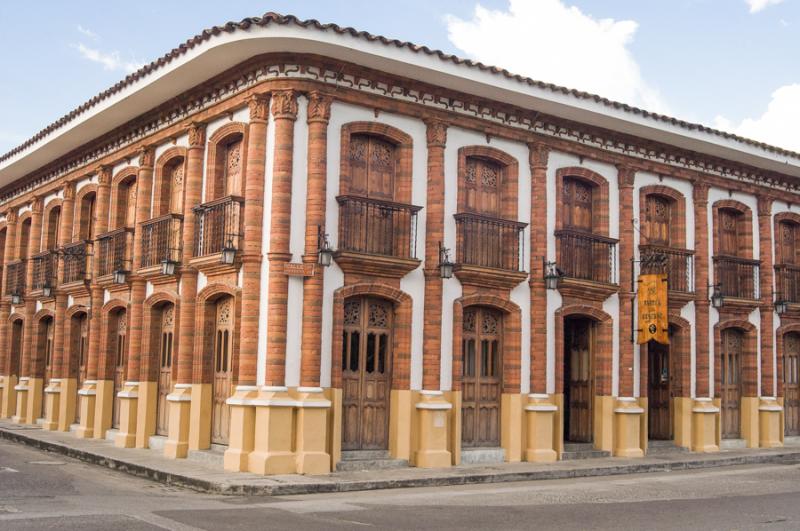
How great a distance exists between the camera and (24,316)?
86.4ft

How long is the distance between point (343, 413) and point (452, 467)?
2.33 meters

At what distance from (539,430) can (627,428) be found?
2593 millimetres

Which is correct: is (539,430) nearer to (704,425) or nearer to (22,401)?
(704,425)

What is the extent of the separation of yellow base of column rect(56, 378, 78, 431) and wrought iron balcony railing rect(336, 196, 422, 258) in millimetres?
10635

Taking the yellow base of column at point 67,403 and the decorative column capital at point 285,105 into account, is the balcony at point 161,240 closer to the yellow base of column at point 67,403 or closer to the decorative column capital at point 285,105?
the decorative column capital at point 285,105

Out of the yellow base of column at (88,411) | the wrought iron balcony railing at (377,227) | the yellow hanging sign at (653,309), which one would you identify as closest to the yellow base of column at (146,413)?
the yellow base of column at (88,411)

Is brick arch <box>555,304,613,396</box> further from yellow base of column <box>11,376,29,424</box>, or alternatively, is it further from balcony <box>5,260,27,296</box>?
balcony <box>5,260,27,296</box>

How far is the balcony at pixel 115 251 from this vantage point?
68.6 ft

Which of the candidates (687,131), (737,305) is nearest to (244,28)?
(687,131)

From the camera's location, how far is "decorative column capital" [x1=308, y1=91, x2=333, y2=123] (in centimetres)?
1630

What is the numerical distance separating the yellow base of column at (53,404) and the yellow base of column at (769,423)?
58.1ft

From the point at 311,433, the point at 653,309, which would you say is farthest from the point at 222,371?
the point at 653,309

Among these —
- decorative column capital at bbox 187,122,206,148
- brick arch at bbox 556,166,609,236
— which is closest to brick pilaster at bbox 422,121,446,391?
brick arch at bbox 556,166,609,236

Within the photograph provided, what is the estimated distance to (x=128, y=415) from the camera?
65.0 feet
